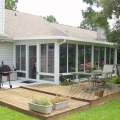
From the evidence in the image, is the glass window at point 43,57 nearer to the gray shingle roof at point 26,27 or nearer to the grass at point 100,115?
the gray shingle roof at point 26,27

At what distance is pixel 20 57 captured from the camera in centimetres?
1050

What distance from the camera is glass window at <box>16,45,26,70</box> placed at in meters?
10.3

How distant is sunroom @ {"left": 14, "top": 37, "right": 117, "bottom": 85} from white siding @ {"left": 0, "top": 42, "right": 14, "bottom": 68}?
0.97ft

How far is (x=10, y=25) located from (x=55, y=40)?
471cm

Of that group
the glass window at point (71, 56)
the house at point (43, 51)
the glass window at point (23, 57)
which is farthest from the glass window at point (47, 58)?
the glass window at point (23, 57)

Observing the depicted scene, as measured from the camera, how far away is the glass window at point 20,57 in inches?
405

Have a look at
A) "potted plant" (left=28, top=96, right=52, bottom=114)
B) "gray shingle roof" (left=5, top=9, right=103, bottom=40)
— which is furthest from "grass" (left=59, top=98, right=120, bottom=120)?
"gray shingle roof" (left=5, top=9, right=103, bottom=40)

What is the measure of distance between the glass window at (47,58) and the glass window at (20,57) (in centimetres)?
146

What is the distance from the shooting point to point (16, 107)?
4.96m

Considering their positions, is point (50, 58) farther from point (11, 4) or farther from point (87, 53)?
point (11, 4)

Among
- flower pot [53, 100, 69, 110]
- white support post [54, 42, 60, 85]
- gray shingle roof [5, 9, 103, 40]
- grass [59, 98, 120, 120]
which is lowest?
grass [59, 98, 120, 120]

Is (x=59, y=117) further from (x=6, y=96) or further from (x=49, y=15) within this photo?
(x=49, y=15)

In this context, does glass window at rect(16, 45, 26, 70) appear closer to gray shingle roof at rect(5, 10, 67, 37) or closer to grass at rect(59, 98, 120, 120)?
gray shingle roof at rect(5, 10, 67, 37)

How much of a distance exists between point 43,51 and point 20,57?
192cm
